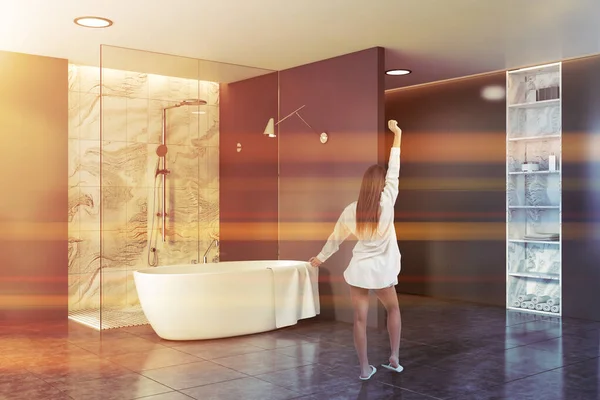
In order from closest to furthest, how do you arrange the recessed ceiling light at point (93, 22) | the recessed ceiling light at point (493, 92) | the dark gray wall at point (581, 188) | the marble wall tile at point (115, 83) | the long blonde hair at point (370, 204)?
the long blonde hair at point (370, 204), the recessed ceiling light at point (93, 22), the marble wall tile at point (115, 83), the dark gray wall at point (581, 188), the recessed ceiling light at point (493, 92)

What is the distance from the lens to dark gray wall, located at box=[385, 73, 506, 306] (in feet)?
22.8

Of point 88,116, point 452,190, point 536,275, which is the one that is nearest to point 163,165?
point 88,116

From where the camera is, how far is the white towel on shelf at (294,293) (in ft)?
17.9

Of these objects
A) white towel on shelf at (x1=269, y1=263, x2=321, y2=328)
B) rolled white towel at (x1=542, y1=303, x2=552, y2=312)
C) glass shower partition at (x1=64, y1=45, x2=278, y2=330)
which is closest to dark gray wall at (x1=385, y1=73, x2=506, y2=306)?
rolled white towel at (x1=542, y1=303, x2=552, y2=312)

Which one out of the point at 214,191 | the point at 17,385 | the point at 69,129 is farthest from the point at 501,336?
the point at 69,129

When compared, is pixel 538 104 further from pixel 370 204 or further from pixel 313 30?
pixel 370 204

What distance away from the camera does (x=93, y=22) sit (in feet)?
15.8

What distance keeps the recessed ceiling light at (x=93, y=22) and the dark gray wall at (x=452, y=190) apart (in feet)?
13.1

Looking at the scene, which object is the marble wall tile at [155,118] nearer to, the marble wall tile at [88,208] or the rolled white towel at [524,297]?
the marble wall tile at [88,208]

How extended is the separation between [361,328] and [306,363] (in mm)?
607

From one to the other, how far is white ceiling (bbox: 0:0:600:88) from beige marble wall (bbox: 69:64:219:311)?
0.43 metres

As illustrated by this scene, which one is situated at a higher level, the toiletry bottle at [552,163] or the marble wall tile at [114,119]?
the marble wall tile at [114,119]

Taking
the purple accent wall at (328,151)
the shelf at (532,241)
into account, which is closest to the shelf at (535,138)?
the shelf at (532,241)

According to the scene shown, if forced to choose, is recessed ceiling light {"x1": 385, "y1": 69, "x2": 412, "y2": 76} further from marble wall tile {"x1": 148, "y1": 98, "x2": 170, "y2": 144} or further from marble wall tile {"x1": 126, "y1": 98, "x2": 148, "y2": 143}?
marble wall tile {"x1": 126, "y1": 98, "x2": 148, "y2": 143}
